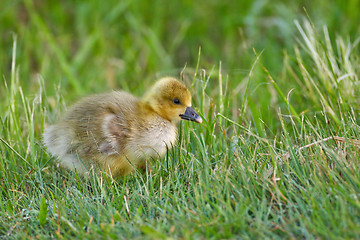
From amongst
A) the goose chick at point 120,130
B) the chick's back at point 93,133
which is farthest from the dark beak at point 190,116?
the chick's back at point 93,133

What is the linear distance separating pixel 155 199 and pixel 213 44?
3.87 m

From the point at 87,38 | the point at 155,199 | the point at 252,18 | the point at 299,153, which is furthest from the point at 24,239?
the point at 252,18

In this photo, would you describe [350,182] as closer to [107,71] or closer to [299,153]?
[299,153]

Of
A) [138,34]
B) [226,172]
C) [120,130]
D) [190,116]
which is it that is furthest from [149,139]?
[138,34]

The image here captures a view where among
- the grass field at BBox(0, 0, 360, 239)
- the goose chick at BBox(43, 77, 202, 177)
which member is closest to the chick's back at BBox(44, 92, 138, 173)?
the goose chick at BBox(43, 77, 202, 177)

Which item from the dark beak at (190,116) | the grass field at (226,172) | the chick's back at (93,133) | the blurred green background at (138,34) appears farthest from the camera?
the blurred green background at (138,34)

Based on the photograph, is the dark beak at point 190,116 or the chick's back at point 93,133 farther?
the dark beak at point 190,116

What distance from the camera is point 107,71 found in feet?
17.7

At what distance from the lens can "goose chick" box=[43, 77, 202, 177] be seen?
9.21ft

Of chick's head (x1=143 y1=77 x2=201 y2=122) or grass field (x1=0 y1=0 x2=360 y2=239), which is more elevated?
chick's head (x1=143 y1=77 x2=201 y2=122)

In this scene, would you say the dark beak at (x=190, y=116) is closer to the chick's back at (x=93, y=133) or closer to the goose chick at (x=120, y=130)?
the goose chick at (x=120, y=130)

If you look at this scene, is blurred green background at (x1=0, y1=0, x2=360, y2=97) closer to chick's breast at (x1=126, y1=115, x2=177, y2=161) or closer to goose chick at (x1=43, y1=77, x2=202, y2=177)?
goose chick at (x1=43, y1=77, x2=202, y2=177)

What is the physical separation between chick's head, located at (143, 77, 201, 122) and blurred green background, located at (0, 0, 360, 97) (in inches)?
80.5

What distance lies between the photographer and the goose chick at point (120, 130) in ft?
9.21
